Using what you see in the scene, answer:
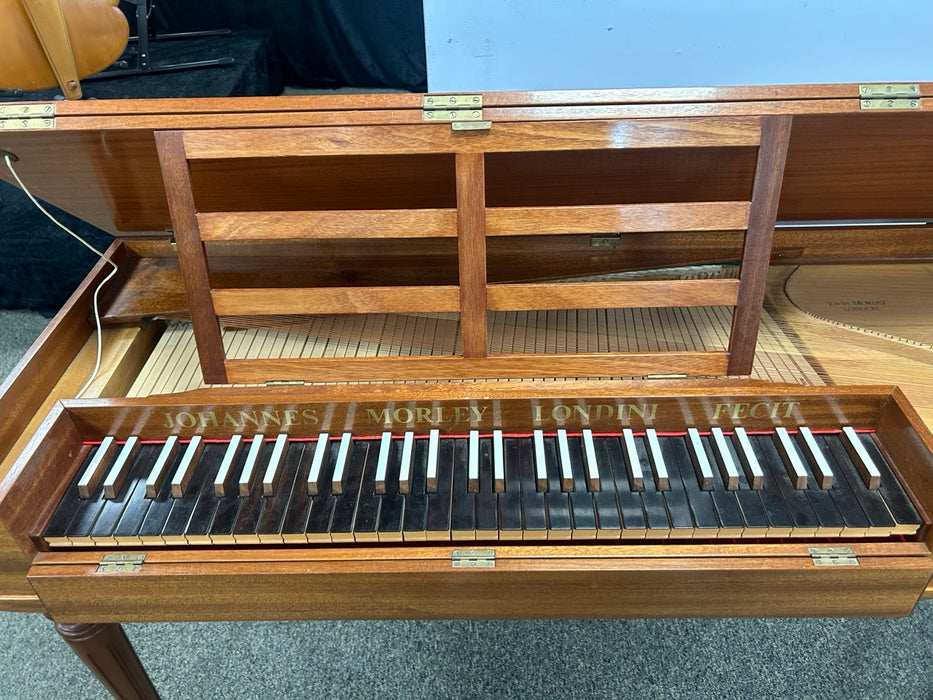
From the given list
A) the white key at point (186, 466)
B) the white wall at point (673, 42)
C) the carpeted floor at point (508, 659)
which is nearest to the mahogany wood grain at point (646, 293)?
the white key at point (186, 466)

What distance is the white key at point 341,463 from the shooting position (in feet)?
3.89

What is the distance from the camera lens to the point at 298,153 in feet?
3.67

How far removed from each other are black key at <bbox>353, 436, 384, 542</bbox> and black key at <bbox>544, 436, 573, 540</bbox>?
0.29 meters

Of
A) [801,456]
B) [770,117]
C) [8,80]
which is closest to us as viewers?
[770,117]

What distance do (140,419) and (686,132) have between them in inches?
42.5

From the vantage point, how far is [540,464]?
120 cm

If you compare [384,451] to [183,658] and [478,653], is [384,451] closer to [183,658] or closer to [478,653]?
[478,653]

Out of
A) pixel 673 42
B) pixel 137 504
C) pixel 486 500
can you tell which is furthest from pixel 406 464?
pixel 673 42

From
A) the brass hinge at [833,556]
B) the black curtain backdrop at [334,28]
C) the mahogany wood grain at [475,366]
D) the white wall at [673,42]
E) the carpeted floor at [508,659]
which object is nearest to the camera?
the brass hinge at [833,556]

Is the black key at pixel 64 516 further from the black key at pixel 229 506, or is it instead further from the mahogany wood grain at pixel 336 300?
the mahogany wood grain at pixel 336 300

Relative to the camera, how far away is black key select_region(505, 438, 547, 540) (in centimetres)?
113

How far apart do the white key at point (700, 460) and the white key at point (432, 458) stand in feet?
1.50

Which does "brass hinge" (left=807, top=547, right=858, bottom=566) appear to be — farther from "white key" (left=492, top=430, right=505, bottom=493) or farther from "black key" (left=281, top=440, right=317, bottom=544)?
"black key" (left=281, top=440, right=317, bottom=544)

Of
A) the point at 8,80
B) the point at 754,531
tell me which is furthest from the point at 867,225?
the point at 8,80
